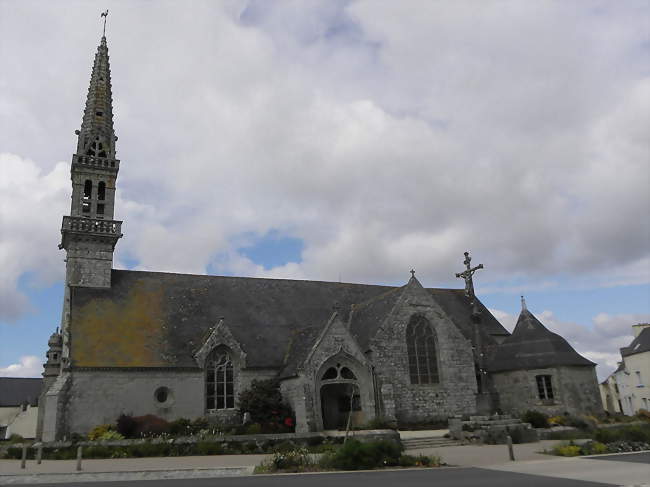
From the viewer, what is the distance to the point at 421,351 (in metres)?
27.7

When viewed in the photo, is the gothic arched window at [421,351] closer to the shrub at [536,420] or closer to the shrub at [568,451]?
the shrub at [536,420]

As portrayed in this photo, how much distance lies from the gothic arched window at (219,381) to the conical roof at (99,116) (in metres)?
13.6

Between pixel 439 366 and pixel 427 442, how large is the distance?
6573 mm

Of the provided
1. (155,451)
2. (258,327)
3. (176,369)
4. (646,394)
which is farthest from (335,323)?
(646,394)

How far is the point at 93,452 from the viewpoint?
18562 millimetres

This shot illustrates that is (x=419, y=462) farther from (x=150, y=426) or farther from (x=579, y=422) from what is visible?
(x=579, y=422)

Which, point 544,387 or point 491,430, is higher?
point 544,387

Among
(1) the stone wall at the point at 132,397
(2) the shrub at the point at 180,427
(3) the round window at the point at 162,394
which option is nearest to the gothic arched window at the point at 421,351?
(1) the stone wall at the point at 132,397

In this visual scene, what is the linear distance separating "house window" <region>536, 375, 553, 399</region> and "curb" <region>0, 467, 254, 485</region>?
18997 mm

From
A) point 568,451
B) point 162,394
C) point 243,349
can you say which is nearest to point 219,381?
point 243,349

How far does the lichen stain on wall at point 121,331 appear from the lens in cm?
2477

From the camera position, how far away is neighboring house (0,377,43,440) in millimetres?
48431

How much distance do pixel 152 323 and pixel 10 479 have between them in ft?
45.6

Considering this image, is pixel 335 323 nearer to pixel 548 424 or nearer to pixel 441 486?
pixel 548 424
